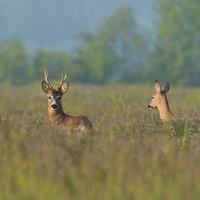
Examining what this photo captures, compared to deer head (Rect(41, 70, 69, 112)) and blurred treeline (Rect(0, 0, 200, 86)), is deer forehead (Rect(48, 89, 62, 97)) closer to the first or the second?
deer head (Rect(41, 70, 69, 112))

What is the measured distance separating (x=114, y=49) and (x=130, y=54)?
5358mm

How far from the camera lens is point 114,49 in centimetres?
7669

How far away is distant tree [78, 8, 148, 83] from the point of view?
239ft

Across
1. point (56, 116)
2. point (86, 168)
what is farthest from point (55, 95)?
point (86, 168)

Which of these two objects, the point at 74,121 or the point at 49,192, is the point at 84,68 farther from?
the point at 49,192

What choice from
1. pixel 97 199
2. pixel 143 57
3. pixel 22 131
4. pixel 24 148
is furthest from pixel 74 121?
pixel 143 57

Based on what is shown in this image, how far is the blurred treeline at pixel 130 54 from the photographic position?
215 feet

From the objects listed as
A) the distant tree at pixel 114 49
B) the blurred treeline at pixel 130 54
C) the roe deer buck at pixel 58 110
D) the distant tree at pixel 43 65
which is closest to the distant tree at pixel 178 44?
the blurred treeline at pixel 130 54

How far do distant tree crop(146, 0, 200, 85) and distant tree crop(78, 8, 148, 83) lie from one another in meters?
4.75

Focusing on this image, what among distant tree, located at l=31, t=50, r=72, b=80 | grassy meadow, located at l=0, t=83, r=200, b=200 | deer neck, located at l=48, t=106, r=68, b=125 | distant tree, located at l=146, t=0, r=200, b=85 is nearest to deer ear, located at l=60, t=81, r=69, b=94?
deer neck, located at l=48, t=106, r=68, b=125

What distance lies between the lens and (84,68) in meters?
73.1

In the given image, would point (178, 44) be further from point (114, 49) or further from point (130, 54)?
point (130, 54)

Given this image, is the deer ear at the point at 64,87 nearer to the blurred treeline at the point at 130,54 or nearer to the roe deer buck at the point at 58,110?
the roe deer buck at the point at 58,110

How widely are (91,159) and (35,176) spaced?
647 millimetres
